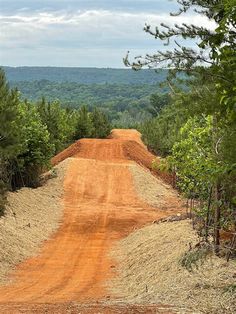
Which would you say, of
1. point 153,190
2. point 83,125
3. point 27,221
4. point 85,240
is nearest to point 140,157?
point 153,190

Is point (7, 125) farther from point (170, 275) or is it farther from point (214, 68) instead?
point (214, 68)

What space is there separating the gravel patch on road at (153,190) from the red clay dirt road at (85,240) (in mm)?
580

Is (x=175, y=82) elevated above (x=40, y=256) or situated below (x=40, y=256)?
above

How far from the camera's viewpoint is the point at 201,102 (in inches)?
353

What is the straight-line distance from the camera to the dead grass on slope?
10.1 m

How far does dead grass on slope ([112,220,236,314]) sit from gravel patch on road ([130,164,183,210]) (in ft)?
39.5

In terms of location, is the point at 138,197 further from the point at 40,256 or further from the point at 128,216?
the point at 40,256

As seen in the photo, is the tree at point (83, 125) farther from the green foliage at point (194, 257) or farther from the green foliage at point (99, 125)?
the green foliage at point (194, 257)

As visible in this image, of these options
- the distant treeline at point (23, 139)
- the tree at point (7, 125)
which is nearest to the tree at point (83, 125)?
the distant treeline at point (23, 139)

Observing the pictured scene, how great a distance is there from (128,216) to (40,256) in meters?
10.3

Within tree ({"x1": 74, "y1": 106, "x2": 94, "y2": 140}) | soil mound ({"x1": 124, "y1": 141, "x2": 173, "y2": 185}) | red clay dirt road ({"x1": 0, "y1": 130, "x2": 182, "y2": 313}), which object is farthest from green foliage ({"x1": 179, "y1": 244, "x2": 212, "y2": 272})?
tree ({"x1": 74, "y1": 106, "x2": 94, "y2": 140})

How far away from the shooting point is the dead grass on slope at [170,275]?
10070mm

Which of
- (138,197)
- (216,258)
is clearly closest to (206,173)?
(216,258)

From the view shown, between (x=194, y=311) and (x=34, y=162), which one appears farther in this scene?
(x=34, y=162)
